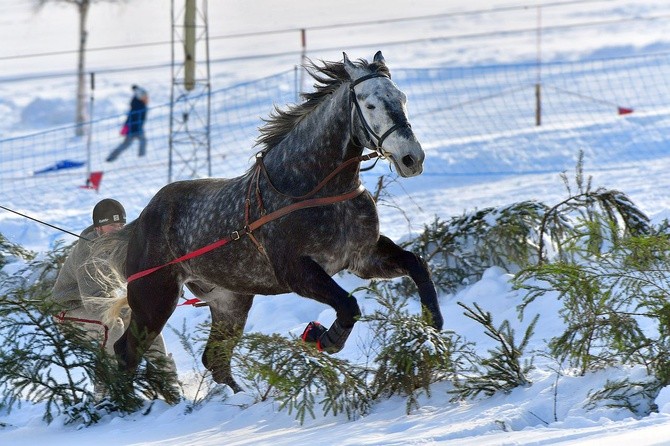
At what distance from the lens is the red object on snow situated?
54.1 ft

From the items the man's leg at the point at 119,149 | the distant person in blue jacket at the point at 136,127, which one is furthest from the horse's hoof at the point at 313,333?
the man's leg at the point at 119,149

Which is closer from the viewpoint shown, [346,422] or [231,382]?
[346,422]

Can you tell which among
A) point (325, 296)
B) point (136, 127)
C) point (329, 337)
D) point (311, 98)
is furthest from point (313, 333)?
point (136, 127)

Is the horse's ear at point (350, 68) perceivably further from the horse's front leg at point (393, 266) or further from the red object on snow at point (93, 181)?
the red object on snow at point (93, 181)

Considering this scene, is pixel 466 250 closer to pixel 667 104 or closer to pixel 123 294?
pixel 123 294

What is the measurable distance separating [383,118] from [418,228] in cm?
598

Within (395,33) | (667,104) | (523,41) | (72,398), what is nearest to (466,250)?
(72,398)

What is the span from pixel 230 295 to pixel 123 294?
685 mm

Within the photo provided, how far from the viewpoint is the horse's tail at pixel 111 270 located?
312 inches

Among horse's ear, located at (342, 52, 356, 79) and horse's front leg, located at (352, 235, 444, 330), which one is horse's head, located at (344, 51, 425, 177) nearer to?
horse's ear, located at (342, 52, 356, 79)

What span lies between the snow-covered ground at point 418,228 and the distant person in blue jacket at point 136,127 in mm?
1652

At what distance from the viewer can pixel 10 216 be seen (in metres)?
14.3

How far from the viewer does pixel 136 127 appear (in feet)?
64.4

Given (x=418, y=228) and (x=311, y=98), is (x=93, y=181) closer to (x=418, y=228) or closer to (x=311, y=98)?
(x=418, y=228)
